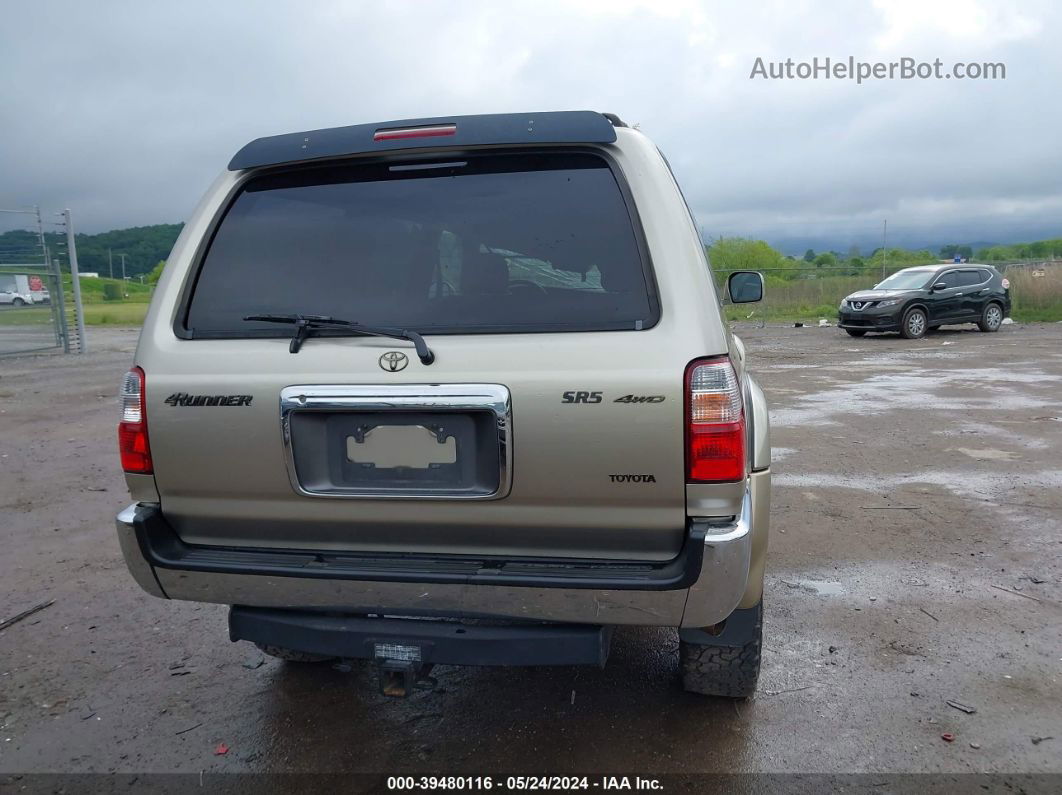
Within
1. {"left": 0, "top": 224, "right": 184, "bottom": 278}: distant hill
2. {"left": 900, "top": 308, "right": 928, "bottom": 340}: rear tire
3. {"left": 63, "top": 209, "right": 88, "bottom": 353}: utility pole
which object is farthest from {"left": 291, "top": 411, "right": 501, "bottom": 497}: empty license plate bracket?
{"left": 0, "top": 224, "right": 184, "bottom": 278}: distant hill

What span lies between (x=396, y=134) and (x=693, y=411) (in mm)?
1318

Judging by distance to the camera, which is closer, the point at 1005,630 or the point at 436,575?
the point at 436,575

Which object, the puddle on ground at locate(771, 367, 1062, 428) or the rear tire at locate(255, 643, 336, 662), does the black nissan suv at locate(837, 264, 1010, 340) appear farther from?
the rear tire at locate(255, 643, 336, 662)

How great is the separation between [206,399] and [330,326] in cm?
45

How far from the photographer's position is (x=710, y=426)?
7.60 feet

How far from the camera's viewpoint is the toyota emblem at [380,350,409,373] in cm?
242

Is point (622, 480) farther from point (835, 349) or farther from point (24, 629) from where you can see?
point (835, 349)

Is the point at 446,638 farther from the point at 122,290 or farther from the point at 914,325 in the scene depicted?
the point at 122,290

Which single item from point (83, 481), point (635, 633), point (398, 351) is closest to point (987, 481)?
point (635, 633)

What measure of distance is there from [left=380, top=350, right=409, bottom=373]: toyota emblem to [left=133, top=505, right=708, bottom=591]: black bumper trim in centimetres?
60

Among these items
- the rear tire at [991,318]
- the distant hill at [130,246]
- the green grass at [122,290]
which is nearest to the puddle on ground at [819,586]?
the rear tire at [991,318]

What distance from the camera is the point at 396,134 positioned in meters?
2.68

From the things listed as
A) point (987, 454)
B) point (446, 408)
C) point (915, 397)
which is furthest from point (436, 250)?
point (915, 397)

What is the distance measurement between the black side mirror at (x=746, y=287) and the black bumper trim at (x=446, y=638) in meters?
2.32
